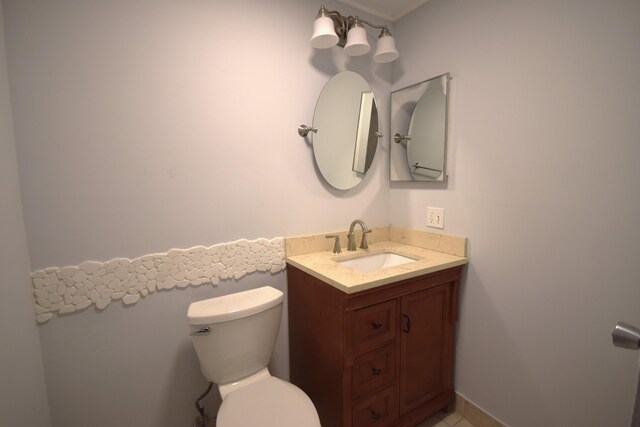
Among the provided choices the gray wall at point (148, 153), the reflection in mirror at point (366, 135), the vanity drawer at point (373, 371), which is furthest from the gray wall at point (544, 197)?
the gray wall at point (148, 153)

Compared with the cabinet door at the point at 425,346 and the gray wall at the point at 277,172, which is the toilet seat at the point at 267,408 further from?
the cabinet door at the point at 425,346

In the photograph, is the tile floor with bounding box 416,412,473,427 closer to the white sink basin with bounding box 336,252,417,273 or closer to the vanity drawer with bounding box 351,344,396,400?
the vanity drawer with bounding box 351,344,396,400

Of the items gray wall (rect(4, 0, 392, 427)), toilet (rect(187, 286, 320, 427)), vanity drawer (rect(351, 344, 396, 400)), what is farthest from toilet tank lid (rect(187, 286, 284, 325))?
vanity drawer (rect(351, 344, 396, 400))

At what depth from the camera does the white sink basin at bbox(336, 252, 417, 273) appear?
1.49 metres

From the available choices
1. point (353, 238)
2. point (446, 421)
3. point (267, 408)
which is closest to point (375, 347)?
point (267, 408)

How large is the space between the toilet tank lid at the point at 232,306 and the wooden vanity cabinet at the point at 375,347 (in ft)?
0.67

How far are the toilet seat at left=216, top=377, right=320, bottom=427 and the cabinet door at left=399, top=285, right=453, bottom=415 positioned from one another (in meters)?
0.53

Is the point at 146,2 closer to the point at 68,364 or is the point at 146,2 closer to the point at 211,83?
the point at 211,83

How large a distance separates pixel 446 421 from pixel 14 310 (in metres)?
1.90

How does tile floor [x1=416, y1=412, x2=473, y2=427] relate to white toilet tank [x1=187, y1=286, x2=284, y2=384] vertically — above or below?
below

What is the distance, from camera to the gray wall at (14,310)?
809 mm

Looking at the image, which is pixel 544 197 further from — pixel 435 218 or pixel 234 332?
pixel 234 332

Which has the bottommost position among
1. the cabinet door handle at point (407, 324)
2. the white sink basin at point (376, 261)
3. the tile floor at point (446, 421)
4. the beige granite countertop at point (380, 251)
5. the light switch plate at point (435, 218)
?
the tile floor at point (446, 421)

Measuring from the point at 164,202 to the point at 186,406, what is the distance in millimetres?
941
